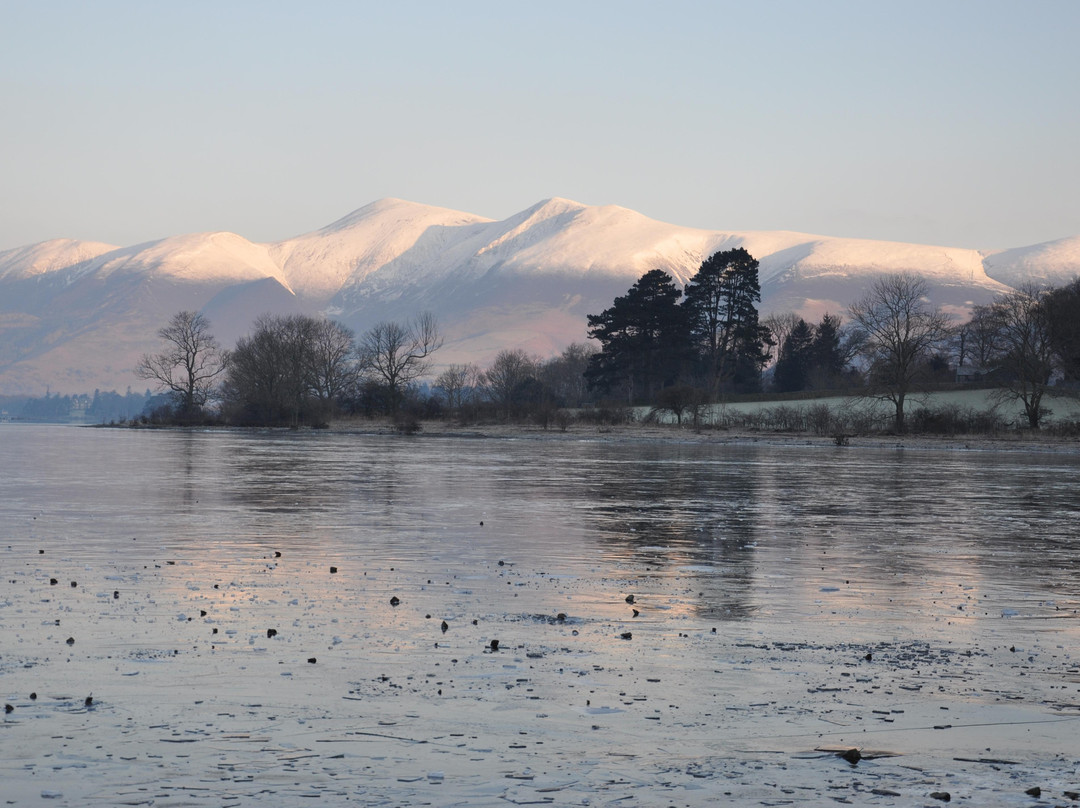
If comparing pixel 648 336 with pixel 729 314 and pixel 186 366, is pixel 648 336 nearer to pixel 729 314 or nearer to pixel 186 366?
pixel 729 314

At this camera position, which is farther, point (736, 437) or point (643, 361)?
point (643, 361)

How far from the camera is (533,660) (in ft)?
28.6

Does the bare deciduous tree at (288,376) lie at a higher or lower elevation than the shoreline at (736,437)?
higher

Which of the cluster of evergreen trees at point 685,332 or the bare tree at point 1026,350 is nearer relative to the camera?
the bare tree at point 1026,350

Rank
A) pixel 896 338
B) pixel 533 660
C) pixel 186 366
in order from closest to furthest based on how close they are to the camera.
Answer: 1. pixel 533 660
2. pixel 896 338
3. pixel 186 366

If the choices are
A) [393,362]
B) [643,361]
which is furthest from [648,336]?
[393,362]

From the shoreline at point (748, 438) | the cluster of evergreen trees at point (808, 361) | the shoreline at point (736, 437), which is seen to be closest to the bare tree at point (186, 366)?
the shoreline at point (736, 437)

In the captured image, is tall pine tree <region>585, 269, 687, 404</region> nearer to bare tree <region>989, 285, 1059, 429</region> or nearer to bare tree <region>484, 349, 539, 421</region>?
bare tree <region>484, 349, 539, 421</region>

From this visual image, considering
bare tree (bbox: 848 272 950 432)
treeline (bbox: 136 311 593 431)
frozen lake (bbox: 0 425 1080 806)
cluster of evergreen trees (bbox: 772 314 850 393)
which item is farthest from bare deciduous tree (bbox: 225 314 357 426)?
frozen lake (bbox: 0 425 1080 806)

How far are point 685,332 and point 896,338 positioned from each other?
37435 mm

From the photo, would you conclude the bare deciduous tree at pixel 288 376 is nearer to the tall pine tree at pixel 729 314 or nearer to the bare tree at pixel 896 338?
the tall pine tree at pixel 729 314

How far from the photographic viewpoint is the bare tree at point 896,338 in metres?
78.1

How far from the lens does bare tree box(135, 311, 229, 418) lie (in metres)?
131

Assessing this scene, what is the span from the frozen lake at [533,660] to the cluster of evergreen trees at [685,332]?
96438 millimetres
